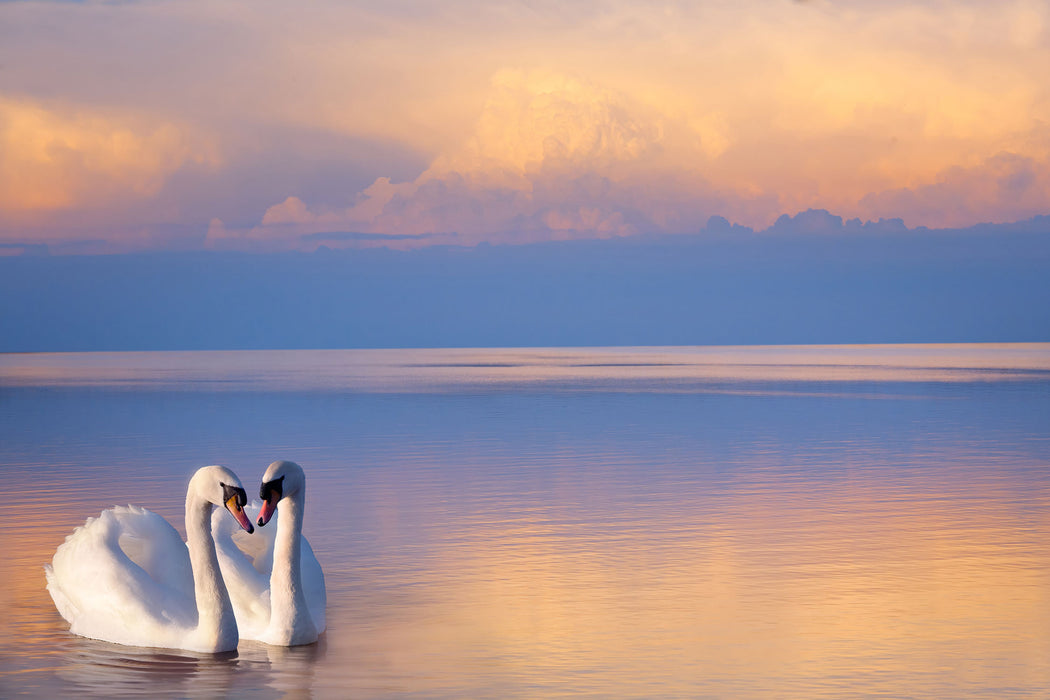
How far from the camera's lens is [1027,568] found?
12.9 metres

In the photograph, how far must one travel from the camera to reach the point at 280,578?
9.94 m

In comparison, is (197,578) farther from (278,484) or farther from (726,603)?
(726,603)

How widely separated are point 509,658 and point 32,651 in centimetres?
349

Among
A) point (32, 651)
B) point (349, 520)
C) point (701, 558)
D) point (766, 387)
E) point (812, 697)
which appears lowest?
point (812, 697)

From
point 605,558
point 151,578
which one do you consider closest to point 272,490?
point 151,578

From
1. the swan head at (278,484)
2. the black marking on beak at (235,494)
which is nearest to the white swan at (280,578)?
the swan head at (278,484)

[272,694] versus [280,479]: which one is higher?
[280,479]

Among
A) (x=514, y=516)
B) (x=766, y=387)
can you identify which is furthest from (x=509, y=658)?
(x=766, y=387)

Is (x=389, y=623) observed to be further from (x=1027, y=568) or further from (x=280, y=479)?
(x=1027, y=568)

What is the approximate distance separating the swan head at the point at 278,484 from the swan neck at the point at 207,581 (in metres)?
0.41

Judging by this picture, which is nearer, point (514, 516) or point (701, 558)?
point (701, 558)

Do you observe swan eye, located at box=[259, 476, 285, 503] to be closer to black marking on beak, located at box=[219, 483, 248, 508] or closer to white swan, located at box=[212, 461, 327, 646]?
white swan, located at box=[212, 461, 327, 646]

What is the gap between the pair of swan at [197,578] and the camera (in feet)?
31.8

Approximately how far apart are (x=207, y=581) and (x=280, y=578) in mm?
543
